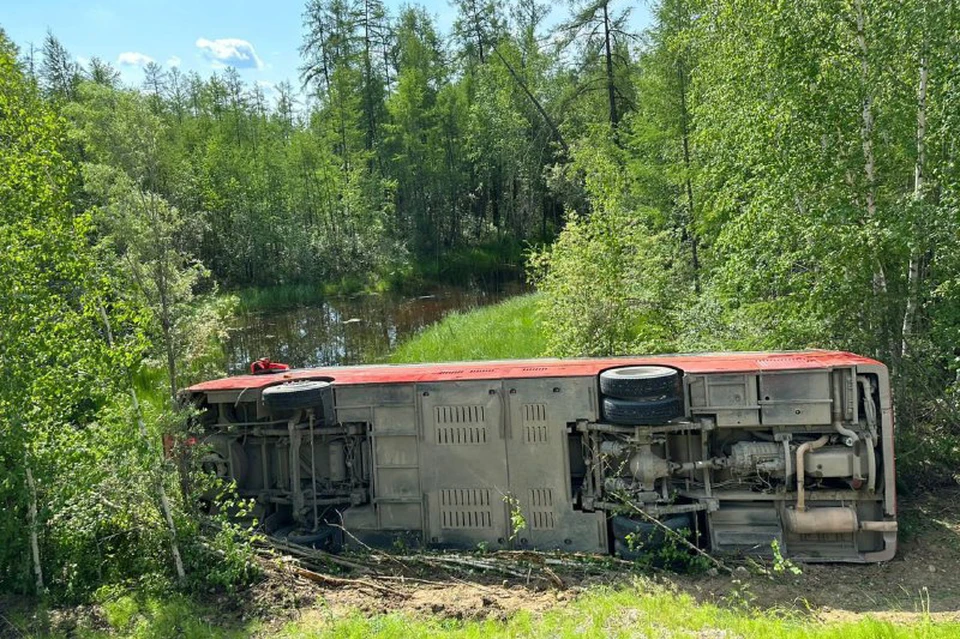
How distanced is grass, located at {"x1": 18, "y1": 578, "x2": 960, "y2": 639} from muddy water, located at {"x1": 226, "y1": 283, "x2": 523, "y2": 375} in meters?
13.4

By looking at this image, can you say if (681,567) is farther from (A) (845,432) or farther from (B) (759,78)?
(B) (759,78)

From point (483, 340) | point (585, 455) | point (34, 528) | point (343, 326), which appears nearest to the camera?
point (34, 528)

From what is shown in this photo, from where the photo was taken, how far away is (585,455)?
20.6 feet

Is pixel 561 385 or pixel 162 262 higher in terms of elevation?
pixel 162 262

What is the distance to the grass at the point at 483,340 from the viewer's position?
14805 mm

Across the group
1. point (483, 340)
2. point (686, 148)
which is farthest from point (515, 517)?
point (686, 148)

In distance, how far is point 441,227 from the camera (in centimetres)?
4166

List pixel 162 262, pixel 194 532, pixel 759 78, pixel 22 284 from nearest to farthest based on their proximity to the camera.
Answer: pixel 22 284, pixel 194 532, pixel 162 262, pixel 759 78

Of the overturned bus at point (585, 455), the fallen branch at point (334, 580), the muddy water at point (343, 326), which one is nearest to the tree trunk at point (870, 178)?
the overturned bus at point (585, 455)

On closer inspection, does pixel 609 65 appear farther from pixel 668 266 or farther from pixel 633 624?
pixel 633 624

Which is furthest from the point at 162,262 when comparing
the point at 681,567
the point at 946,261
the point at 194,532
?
the point at 946,261

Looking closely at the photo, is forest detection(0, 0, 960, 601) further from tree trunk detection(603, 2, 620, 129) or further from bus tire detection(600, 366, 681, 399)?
tree trunk detection(603, 2, 620, 129)

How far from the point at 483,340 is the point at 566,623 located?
1144 centimetres

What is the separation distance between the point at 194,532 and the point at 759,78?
8178mm
